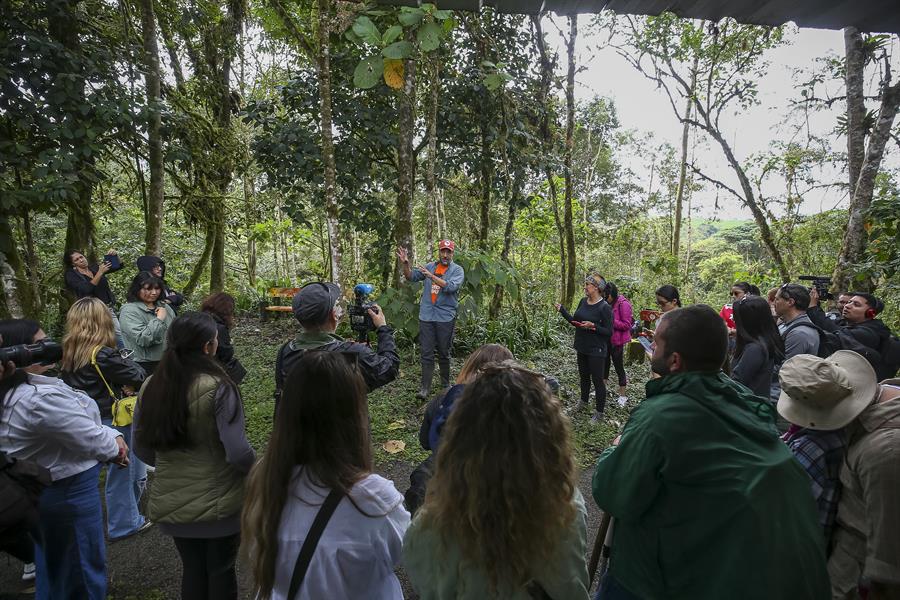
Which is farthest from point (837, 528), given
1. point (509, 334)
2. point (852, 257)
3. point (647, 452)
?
point (509, 334)

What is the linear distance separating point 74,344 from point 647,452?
12.2 feet

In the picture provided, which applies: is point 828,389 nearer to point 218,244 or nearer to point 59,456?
point 59,456

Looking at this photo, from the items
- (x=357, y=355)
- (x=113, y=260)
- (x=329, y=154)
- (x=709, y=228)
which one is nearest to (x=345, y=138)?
(x=329, y=154)

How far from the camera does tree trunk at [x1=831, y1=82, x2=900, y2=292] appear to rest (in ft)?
17.2

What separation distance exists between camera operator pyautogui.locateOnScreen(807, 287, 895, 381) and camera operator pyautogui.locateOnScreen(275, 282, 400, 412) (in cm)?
429

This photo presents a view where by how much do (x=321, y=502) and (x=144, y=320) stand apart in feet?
11.8

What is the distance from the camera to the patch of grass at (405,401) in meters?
5.42

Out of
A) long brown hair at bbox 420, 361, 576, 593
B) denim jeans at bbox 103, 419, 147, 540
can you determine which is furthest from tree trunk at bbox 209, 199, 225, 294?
long brown hair at bbox 420, 361, 576, 593

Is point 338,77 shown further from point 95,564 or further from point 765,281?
point 765,281

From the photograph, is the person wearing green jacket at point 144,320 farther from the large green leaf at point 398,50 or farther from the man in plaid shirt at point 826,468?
the man in plaid shirt at point 826,468

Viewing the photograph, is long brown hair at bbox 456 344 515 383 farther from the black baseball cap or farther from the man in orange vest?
the man in orange vest

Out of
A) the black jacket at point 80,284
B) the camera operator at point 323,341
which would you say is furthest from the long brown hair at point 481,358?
the black jacket at point 80,284

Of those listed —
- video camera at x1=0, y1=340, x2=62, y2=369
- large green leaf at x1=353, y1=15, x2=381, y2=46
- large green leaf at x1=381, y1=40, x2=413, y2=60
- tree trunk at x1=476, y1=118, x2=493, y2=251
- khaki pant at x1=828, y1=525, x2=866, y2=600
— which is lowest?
khaki pant at x1=828, y1=525, x2=866, y2=600

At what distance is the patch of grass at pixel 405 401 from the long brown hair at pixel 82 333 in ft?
7.26
